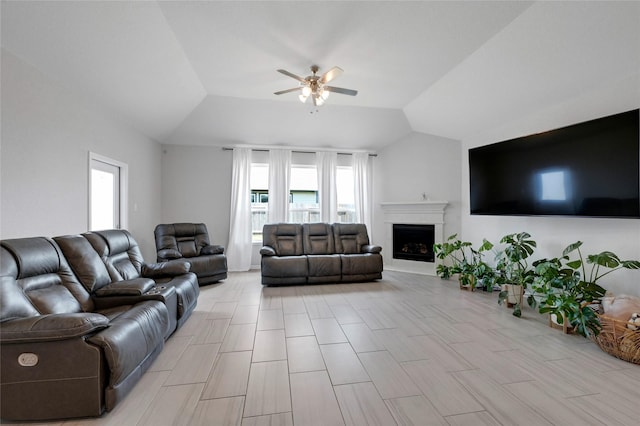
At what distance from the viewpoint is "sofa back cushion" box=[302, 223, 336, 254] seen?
5172 mm

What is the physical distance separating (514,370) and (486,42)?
3147 mm

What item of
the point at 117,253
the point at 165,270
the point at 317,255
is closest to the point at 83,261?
the point at 117,253

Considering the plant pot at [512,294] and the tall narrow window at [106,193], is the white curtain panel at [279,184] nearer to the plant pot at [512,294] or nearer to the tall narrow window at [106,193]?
the tall narrow window at [106,193]

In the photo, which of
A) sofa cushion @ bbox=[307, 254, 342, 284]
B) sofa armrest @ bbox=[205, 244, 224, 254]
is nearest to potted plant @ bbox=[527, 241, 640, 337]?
sofa cushion @ bbox=[307, 254, 342, 284]

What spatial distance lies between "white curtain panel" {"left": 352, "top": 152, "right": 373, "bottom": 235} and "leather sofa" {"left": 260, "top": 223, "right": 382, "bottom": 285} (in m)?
0.74

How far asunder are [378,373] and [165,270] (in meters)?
2.53

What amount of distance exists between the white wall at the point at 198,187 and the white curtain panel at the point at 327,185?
1952 millimetres

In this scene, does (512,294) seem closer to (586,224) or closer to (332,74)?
(586,224)

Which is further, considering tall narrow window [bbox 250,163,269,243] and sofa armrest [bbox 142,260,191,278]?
tall narrow window [bbox 250,163,269,243]

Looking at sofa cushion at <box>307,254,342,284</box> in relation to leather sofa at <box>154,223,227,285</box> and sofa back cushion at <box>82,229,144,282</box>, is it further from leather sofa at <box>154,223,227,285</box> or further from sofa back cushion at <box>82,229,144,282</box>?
sofa back cushion at <box>82,229,144,282</box>

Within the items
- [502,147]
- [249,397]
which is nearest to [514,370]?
[249,397]

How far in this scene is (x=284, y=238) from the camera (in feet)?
17.0

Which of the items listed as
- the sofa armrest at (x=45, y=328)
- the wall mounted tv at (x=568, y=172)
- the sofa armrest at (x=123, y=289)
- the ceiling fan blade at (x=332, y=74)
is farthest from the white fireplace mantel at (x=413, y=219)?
the sofa armrest at (x=45, y=328)

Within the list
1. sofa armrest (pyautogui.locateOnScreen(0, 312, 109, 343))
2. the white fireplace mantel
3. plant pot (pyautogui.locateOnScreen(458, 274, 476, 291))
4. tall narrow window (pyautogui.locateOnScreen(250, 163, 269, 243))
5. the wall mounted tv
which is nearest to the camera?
sofa armrest (pyautogui.locateOnScreen(0, 312, 109, 343))
